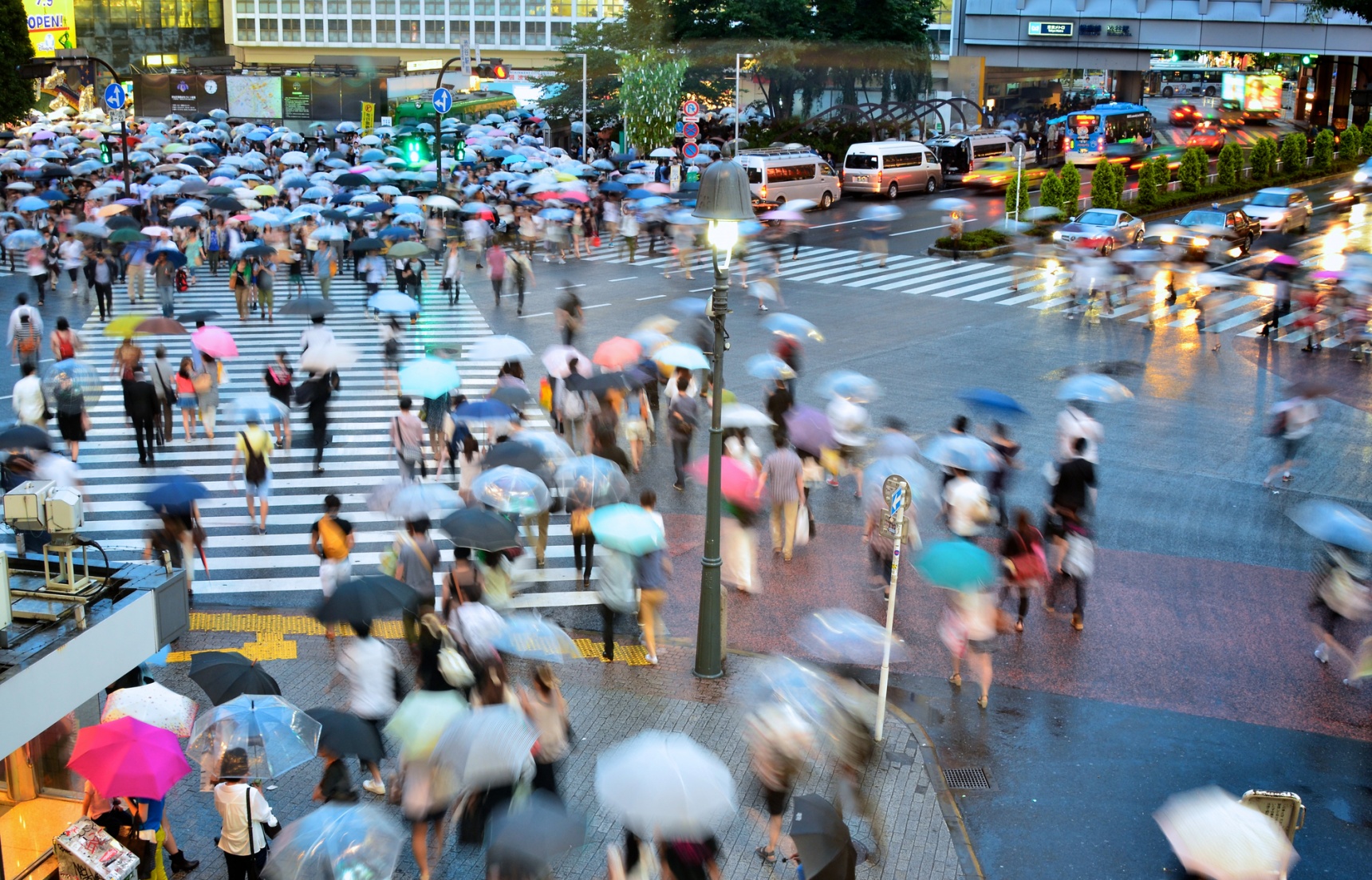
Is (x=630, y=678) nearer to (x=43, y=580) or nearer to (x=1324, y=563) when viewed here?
(x=43, y=580)

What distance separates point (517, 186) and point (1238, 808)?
3462 cm

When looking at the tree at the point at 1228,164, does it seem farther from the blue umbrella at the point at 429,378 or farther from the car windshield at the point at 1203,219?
the blue umbrella at the point at 429,378

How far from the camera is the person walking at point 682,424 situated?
639 inches

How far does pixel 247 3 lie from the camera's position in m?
109

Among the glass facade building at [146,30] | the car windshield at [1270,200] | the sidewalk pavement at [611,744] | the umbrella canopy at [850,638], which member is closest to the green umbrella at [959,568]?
the umbrella canopy at [850,638]

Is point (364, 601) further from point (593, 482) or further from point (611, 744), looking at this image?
point (593, 482)

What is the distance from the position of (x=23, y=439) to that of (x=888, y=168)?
36175mm

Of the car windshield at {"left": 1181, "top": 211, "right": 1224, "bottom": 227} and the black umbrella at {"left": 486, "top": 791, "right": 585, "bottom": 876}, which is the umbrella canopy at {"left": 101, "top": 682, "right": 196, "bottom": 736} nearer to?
the black umbrella at {"left": 486, "top": 791, "right": 585, "bottom": 876}

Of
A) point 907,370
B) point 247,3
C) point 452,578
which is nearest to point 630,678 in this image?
point 452,578

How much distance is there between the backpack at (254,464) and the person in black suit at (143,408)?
10.2 feet

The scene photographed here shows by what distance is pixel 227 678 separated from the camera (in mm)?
8633

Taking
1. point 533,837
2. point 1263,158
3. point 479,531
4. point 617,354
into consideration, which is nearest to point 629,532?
point 479,531

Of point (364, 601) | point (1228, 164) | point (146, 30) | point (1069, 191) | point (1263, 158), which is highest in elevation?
point (146, 30)

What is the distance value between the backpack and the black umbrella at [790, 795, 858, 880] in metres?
9.44
